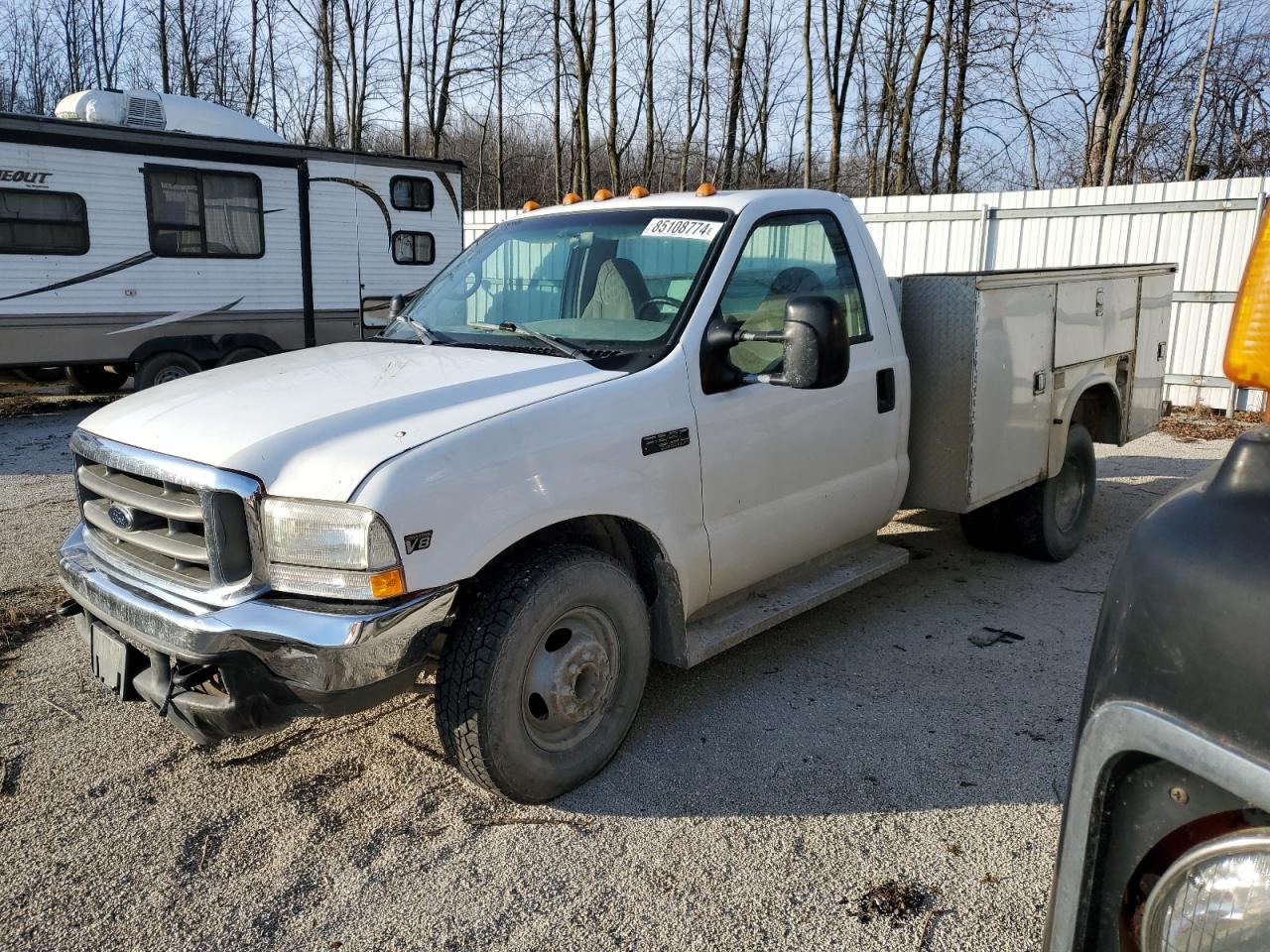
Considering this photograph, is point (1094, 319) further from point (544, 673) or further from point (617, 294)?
point (544, 673)

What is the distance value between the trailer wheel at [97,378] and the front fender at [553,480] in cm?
1046

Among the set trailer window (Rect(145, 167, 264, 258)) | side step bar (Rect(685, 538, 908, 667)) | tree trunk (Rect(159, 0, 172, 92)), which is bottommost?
side step bar (Rect(685, 538, 908, 667))

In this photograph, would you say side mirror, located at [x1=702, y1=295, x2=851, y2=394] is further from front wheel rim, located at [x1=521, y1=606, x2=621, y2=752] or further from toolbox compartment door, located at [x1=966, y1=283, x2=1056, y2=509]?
toolbox compartment door, located at [x1=966, y1=283, x2=1056, y2=509]

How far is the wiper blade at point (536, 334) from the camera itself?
362 cm

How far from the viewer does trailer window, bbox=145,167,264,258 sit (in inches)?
437

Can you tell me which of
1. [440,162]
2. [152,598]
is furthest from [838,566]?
[440,162]

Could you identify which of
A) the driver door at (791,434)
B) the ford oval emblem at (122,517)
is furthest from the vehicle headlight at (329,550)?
the driver door at (791,434)

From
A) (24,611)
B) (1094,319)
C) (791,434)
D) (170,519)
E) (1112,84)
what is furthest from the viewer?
(1112,84)

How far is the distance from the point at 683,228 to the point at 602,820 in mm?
2290

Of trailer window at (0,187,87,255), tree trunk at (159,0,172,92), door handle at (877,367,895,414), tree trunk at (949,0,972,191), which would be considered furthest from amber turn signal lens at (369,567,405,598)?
tree trunk at (159,0,172,92)

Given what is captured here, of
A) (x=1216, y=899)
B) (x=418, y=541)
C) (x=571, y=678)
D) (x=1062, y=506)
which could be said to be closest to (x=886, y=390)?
(x=571, y=678)

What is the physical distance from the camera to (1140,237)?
1188 cm

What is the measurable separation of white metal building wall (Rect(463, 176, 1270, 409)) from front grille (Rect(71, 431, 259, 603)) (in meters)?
8.49

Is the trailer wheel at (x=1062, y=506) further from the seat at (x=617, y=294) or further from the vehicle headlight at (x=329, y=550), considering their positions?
the vehicle headlight at (x=329, y=550)
